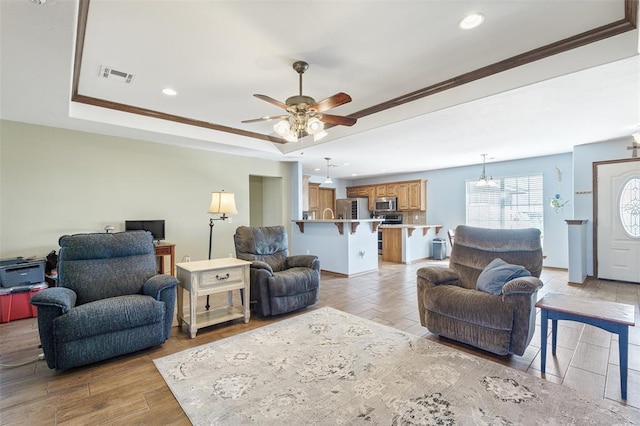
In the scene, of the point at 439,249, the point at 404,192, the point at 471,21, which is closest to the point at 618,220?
the point at 439,249

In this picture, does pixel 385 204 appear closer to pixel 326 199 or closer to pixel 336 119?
pixel 326 199

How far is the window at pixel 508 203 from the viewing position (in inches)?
252

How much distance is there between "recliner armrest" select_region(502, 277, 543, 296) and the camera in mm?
2217

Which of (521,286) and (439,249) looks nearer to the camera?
(521,286)

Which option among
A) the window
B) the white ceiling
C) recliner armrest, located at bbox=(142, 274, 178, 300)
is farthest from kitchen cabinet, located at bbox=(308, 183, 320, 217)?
recliner armrest, located at bbox=(142, 274, 178, 300)

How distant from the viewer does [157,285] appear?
2623 mm

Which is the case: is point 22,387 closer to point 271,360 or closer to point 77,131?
point 271,360

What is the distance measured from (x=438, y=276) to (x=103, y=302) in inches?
120

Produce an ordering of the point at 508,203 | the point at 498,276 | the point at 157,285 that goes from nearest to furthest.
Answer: the point at 498,276 → the point at 157,285 → the point at 508,203

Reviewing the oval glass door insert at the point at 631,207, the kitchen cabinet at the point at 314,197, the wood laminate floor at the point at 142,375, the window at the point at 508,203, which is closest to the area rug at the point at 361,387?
the wood laminate floor at the point at 142,375

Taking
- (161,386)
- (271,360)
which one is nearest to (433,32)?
(271,360)

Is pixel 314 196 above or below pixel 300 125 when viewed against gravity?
below

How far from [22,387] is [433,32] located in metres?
4.06

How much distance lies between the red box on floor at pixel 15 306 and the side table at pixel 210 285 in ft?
6.18
